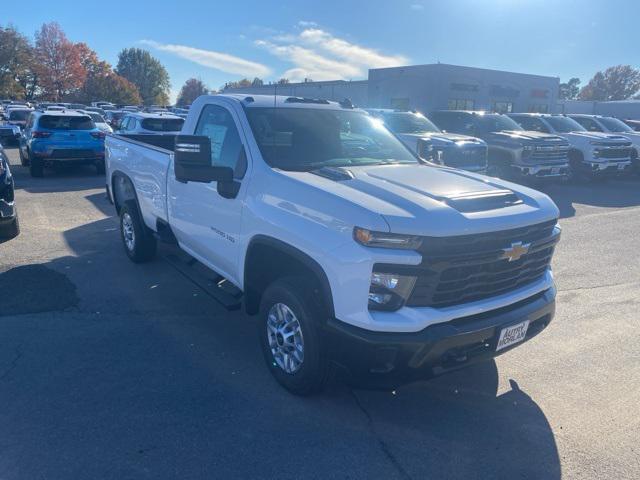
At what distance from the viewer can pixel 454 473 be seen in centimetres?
299

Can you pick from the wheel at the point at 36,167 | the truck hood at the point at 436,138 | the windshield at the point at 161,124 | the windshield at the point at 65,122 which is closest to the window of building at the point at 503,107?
the truck hood at the point at 436,138

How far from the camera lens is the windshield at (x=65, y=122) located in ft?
44.9

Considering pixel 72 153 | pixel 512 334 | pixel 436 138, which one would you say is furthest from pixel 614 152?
pixel 72 153

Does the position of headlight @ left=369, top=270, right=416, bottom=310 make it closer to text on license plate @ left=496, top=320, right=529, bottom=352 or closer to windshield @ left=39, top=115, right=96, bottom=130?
text on license plate @ left=496, top=320, right=529, bottom=352

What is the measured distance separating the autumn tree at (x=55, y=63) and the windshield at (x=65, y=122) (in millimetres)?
66503

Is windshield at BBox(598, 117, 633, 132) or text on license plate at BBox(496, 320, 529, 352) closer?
text on license plate at BBox(496, 320, 529, 352)

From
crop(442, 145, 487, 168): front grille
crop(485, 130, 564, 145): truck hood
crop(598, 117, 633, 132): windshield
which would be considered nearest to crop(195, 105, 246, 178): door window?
crop(442, 145, 487, 168): front grille

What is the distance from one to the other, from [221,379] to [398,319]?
5.46ft

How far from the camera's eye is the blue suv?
1344 centimetres

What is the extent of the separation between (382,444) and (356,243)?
129cm

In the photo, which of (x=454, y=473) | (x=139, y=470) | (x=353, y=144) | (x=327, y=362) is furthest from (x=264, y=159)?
(x=454, y=473)

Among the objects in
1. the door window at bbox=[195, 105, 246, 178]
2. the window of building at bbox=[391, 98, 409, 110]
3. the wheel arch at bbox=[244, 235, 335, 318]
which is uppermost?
the window of building at bbox=[391, 98, 409, 110]

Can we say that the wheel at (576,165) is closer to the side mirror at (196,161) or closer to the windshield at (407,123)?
the windshield at (407,123)

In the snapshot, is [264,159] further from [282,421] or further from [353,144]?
[282,421]
